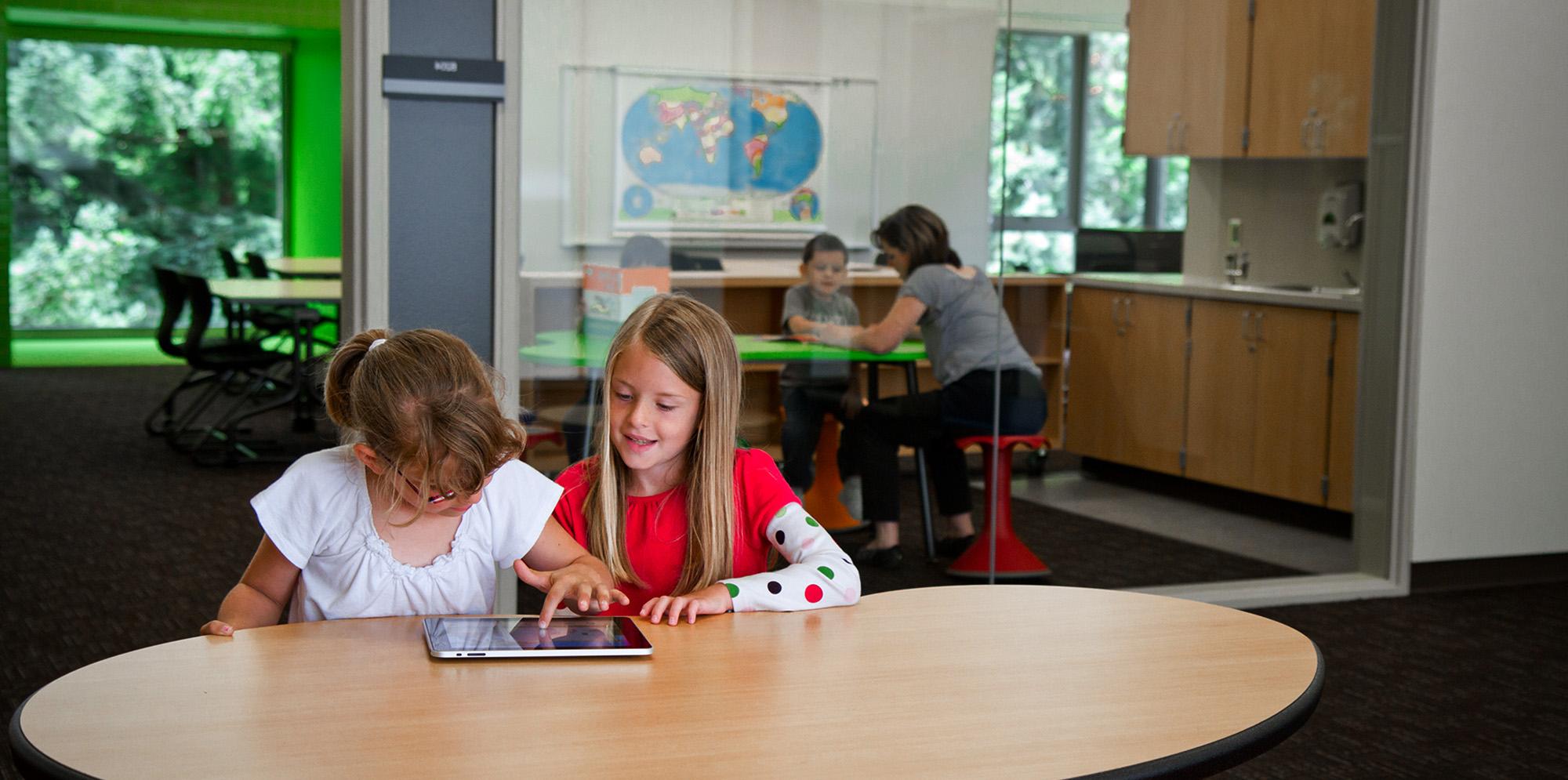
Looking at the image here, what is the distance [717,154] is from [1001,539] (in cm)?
145

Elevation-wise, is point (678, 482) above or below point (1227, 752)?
above

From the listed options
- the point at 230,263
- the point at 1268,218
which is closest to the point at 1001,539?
the point at 1268,218

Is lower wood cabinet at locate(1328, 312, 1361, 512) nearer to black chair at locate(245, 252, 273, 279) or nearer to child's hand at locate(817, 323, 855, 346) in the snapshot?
child's hand at locate(817, 323, 855, 346)

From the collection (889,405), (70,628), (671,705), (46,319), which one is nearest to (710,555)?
(671,705)

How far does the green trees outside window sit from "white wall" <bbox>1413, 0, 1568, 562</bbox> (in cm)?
1073

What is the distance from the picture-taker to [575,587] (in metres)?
1.84

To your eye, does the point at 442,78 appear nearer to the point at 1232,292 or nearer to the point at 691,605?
the point at 691,605

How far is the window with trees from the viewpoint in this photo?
4191mm

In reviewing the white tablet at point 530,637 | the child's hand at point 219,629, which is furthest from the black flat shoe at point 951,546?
the child's hand at point 219,629

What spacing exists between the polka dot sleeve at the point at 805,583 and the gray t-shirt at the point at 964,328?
7.75ft

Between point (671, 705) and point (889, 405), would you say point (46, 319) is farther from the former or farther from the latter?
point (671, 705)

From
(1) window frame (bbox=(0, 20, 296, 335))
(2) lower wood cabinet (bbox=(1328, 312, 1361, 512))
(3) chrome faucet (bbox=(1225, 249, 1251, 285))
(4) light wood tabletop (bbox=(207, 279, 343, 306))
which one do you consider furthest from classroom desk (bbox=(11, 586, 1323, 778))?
(1) window frame (bbox=(0, 20, 296, 335))

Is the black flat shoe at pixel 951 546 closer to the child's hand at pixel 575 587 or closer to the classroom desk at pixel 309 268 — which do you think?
the child's hand at pixel 575 587

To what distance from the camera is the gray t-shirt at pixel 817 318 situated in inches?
167
